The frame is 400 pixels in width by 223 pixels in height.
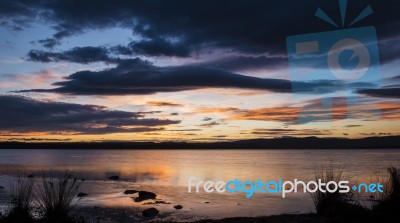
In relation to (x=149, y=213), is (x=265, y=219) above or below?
above

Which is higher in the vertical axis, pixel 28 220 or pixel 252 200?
pixel 28 220

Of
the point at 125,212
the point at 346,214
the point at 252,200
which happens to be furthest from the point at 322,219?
the point at 252,200

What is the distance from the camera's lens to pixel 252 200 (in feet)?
66.1

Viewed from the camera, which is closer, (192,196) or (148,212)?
(148,212)

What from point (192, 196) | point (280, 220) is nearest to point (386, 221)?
point (280, 220)

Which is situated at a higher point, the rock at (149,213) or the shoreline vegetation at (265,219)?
the shoreline vegetation at (265,219)

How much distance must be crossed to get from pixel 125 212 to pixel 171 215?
6.51 feet

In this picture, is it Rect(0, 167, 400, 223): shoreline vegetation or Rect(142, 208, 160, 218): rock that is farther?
Rect(142, 208, 160, 218): rock

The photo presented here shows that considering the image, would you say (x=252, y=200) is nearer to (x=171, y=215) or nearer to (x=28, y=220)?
(x=171, y=215)

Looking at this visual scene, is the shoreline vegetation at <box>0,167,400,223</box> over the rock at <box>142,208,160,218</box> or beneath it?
over

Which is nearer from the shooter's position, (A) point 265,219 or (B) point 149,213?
(A) point 265,219

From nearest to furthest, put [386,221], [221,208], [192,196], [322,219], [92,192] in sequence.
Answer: [386,221]
[322,219]
[221,208]
[192,196]
[92,192]

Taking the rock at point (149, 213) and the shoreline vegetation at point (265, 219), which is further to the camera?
the rock at point (149, 213)

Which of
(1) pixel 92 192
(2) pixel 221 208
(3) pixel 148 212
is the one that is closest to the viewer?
(3) pixel 148 212
